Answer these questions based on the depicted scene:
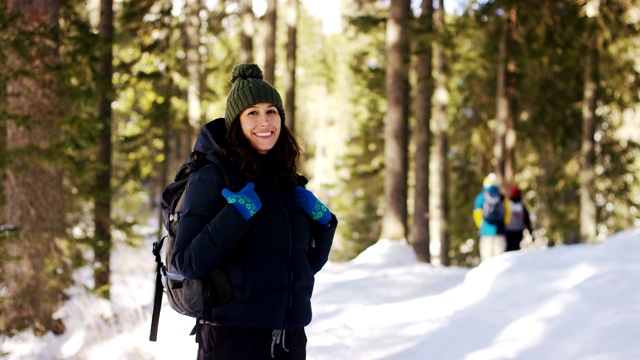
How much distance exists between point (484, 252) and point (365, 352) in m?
7.02

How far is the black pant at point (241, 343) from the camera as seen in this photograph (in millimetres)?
3160

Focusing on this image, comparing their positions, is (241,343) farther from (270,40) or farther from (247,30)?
(270,40)

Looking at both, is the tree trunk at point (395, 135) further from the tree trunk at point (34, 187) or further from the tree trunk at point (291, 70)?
the tree trunk at point (34, 187)

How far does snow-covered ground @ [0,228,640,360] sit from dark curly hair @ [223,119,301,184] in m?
3.13

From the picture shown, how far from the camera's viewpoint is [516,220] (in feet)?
46.1

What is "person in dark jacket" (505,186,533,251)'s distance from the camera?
551 inches

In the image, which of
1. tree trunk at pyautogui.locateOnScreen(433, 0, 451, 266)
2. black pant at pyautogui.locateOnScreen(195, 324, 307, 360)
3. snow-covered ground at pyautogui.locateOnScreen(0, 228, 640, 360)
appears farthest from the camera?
tree trunk at pyautogui.locateOnScreen(433, 0, 451, 266)

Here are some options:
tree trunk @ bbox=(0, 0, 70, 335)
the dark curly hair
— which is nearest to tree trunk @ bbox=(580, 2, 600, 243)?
tree trunk @ bbox=(0, 0, 70, 335)

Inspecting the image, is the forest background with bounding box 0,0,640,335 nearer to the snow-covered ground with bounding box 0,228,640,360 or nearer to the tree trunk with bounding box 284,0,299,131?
the tree trunk with bounding box 284,0,299,131

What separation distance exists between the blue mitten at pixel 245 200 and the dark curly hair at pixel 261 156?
0.14 m

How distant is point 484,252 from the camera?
538 inches

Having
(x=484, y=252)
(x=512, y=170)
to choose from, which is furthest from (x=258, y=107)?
(x=512, y=170)

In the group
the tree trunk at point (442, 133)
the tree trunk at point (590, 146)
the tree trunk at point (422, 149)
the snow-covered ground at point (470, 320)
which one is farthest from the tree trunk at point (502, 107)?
the snow-covered ground at point (470, 320)

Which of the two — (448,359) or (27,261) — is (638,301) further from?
(27,261)
